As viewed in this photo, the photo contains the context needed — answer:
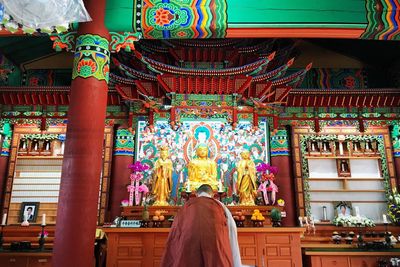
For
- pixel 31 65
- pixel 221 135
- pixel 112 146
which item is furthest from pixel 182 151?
pixel 31 65

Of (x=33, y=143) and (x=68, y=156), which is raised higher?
(x=33, y=143)

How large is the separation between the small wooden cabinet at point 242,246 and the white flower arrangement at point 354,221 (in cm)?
242

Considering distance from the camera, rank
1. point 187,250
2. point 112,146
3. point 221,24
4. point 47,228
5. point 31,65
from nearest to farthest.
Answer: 1. point 187,250
2. point 221,24
3. point 47,228
4. point 112,146
5. point 31,65

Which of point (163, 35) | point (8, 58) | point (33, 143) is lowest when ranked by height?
point (33, 143)

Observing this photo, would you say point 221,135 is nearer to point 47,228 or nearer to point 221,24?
point 221,24

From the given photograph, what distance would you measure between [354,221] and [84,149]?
5.50 meters

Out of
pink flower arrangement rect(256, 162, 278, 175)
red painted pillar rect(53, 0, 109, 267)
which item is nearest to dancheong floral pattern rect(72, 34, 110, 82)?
red painted pillar rect(53, 0, 109, 267)

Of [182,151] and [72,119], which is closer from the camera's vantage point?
[72,119]

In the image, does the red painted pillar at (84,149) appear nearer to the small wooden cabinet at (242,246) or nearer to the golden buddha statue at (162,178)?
the small wooden cabinet at (242,246)

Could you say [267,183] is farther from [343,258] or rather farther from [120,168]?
[120,168]

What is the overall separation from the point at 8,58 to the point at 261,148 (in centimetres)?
606

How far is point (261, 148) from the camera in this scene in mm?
7953

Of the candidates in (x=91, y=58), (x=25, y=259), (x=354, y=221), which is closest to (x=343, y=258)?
(x=354, y=221)

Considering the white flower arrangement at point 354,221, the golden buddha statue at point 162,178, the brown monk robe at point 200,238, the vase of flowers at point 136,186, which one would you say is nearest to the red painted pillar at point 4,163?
the vase of flowers at point 136,186
